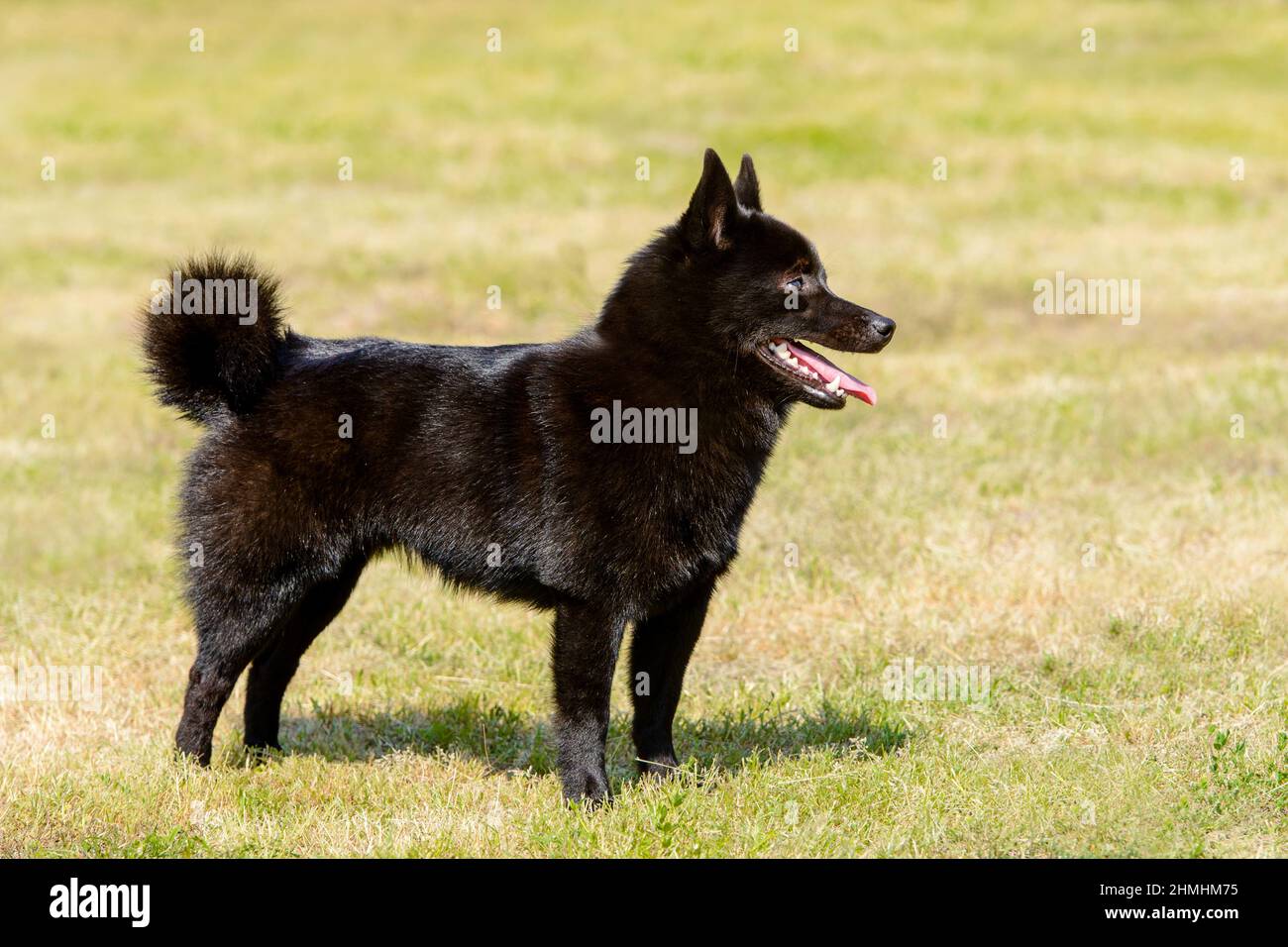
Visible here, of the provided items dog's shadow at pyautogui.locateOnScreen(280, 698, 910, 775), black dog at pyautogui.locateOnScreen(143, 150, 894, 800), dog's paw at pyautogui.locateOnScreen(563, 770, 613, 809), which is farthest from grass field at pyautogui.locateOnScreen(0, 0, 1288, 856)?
black dog at pyautogui.locateOnScreen(143, 150, 894, 800)

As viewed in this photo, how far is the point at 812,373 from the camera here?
17.8 feet

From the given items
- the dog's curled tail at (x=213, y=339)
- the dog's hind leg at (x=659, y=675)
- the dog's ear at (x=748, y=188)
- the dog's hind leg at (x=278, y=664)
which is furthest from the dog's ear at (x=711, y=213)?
the dog's hind leg at (x=278, y=664)

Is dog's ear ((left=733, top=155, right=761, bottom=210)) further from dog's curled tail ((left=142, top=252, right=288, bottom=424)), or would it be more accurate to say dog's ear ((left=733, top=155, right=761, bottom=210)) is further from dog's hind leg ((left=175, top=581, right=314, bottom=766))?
dog's hind leg ((left=175, top=581, right=314, bottom=766))

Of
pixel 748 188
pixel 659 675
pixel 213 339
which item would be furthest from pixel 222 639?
pixel 748 188

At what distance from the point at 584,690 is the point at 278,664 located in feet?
4.85

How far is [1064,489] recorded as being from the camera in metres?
9.85

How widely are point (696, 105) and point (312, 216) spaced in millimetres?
8500

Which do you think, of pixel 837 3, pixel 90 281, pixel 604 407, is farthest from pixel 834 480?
pixel 837 3

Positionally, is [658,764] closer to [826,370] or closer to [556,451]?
[556,451]

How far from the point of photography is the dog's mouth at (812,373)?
541 cm

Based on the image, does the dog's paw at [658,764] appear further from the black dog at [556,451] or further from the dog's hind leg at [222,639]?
the dog's hind leg at [222,639]

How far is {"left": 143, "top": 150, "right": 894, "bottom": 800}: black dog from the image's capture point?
17.8ft

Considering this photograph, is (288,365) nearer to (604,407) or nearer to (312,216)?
(604,407)

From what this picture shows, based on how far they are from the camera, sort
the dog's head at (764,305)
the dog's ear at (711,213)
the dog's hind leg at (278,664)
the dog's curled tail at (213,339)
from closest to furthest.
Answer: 1. the dog's ear at (711,213)
2. the dog's head at (764,305)
3. the dog's curled tail at (213,339)
4. the dog's hind leg at (278,664)
